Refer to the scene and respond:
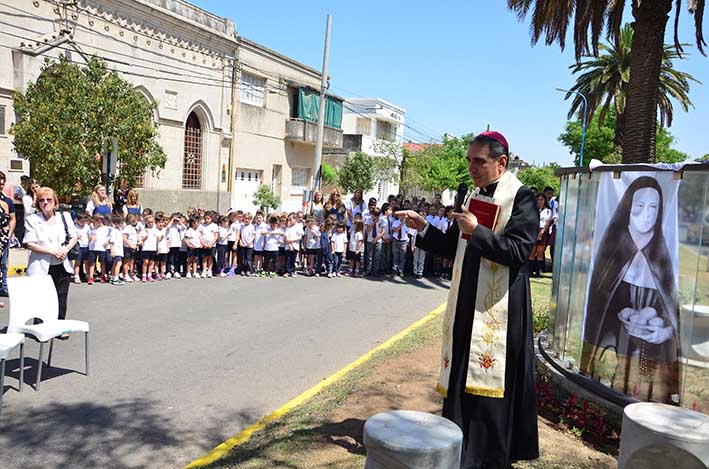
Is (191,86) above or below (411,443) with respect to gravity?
above

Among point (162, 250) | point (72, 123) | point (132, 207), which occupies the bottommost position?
point (162, 250)

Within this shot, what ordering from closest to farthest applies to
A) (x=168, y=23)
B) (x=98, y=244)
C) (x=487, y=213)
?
(x=487, y=213), (x=98, y=244), (x=168, y=23)

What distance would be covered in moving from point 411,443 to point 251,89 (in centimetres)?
2837

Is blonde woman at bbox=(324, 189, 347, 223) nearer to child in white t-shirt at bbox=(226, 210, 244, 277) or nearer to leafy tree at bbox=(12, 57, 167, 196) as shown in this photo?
child in white t-shirt at bbox=(226, 210, 244, 277)

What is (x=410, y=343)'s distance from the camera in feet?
26.1

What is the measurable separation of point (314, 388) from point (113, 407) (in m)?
1.91

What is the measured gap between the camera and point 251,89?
2977 centimetres

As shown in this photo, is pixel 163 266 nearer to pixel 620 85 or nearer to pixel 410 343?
pixel 410 343

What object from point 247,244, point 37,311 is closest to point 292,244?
point 247,244

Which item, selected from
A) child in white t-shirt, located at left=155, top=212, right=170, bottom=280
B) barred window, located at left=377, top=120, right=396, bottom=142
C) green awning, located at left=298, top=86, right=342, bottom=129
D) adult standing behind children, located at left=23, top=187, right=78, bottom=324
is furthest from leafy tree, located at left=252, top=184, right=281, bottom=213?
barred window, located at left=377, top=120, right=396, bottom=142

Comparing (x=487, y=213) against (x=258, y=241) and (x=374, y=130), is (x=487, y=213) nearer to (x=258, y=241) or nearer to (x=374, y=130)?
(x=258, y=241)

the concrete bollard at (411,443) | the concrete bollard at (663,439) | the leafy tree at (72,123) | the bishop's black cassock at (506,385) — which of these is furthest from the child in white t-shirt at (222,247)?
the concrete bollard at (663,439)

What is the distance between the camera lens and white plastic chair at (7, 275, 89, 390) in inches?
234

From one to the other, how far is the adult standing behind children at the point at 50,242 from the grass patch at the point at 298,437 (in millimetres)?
3645
